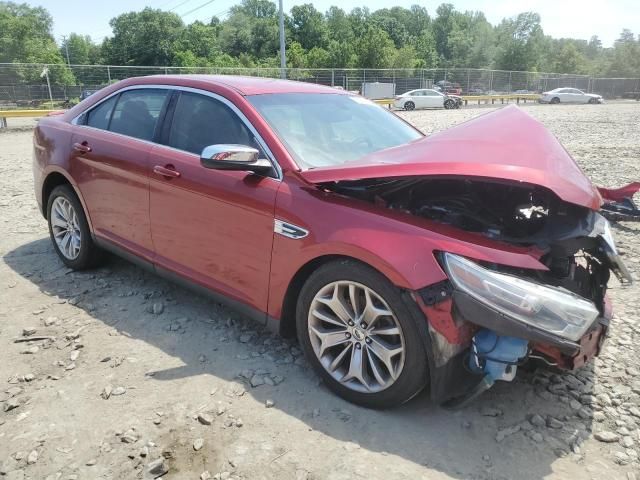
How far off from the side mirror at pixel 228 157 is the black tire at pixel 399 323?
0.73 m

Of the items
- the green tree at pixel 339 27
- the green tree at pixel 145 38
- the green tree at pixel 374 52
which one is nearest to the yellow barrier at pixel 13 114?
the green tree at pixel 374 52

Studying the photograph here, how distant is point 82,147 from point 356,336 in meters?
2.87

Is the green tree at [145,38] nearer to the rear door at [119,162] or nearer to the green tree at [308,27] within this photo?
the green tree at [308,27]

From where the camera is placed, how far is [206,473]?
2312 mm

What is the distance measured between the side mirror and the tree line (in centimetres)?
5284

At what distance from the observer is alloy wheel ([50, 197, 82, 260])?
14.7 feet

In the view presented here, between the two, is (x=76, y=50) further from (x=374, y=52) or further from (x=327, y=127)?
(x=327, y=127)

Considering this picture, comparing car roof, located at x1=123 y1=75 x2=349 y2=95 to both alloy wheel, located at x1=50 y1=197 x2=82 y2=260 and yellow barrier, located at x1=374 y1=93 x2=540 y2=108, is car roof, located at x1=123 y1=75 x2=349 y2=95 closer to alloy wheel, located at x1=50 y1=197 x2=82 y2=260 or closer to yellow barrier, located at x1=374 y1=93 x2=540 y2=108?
alloy wheel, located at x1=50 y1=197 x2=82 y2=260

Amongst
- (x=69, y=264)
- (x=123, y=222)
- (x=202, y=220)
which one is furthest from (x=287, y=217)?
(x=69, y=264)

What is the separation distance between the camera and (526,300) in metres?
2.27

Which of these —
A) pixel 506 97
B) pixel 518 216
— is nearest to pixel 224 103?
pixel 518 216

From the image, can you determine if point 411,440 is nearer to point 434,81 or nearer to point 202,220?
point 202,220

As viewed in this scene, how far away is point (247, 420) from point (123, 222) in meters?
2.00

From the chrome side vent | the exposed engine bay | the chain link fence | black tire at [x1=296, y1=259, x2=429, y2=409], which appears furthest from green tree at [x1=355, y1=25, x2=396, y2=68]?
black tire at [x1=296, y1=259, x2=429, y2=409]
